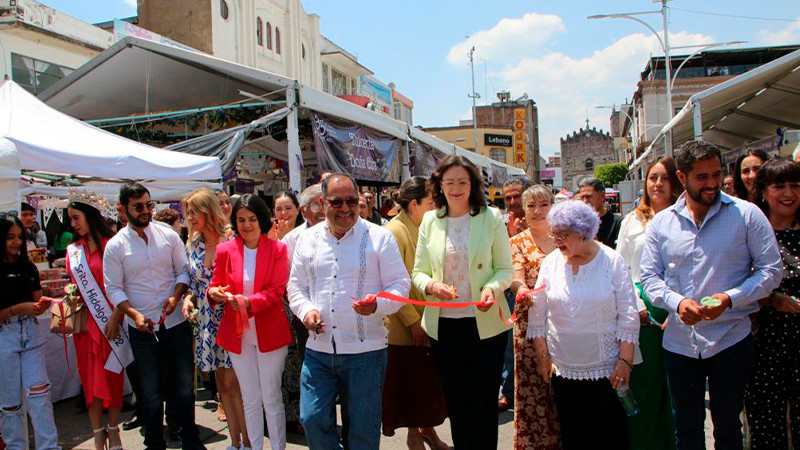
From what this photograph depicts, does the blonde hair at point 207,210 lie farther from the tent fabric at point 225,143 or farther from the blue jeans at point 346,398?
the tent fabric at point 225,143

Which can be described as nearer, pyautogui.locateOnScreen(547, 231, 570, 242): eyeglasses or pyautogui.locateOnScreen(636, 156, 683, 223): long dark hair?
pyautogui.locateOnScreen(547, 231, 570, 242): eyeglasses

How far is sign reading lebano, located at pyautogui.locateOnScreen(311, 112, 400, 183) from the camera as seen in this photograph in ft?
27.4

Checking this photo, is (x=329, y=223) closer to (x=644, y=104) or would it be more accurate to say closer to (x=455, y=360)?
(x=455, y=360)

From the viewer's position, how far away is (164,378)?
13.6ft

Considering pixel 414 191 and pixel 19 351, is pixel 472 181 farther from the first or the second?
pixel 19 351

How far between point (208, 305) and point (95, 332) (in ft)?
2.83

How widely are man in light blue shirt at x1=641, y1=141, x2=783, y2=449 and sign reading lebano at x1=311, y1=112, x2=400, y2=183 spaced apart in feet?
19.6

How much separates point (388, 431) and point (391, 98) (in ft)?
120

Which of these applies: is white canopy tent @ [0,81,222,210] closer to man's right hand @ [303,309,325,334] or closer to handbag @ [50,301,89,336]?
handbag @ [50,301,89,336]

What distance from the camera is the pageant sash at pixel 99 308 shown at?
4176 mm

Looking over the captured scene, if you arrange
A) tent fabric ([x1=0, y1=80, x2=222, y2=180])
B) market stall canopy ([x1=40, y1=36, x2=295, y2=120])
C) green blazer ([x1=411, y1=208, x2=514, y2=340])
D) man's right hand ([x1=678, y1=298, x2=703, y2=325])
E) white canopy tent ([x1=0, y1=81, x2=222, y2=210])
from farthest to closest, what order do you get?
market stall canopy ([x1=40, y1=36, x2=295, y2=120]) → tent fabric ([x1=0, y1=80, x2=222, y2=180]) → white canopy tent ([x1=0, y1=81, x2=222, y2=210]) → green blazer ([x1=411, y1=208, x2=514, y2=340]) → man's right hand ([x1=678, y1=298, x2=703, y2=325])

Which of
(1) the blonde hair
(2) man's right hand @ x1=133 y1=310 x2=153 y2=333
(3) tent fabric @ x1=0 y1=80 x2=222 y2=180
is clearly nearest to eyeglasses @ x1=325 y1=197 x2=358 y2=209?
(1) the blonde hair

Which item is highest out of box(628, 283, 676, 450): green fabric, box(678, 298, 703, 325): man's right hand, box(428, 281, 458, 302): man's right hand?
box(428, 281, 458, 302): man's right hand

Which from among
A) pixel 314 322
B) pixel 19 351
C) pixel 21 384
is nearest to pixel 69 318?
pixel 19 351
